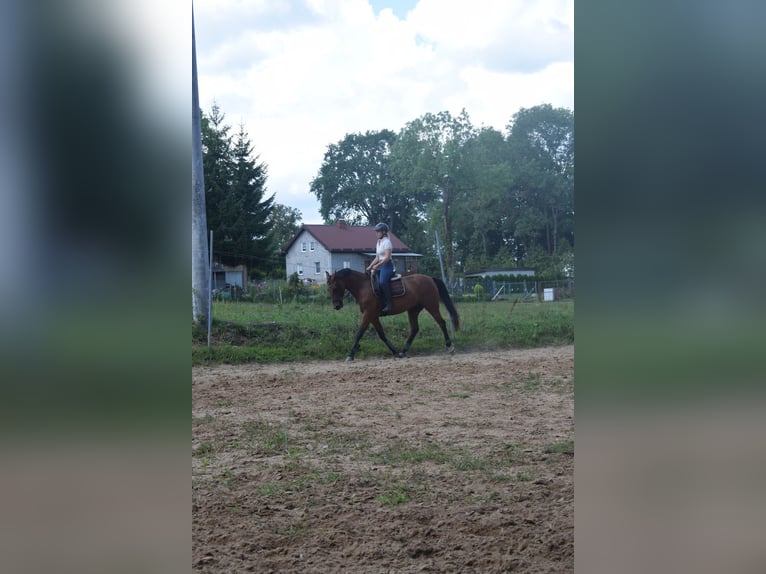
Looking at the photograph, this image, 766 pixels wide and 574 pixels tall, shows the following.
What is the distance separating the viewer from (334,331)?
10.1m

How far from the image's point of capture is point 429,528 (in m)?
3.08

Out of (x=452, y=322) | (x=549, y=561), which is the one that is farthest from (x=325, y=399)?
(x=549, y=561)

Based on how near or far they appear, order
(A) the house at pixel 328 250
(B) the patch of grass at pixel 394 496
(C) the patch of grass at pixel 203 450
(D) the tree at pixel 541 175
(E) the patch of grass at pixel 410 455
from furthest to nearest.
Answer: (D) the tree at pixel 541 175, (A) the house at pixel 328 250, (C) the patch of grass at pixel 203 450, (E) the patch of grass at pixel 410 455, (B) the patch of grass at pixel 394 496

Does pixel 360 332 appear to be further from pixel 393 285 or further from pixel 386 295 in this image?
pixel 393 285

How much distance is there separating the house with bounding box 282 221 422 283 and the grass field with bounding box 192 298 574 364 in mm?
695

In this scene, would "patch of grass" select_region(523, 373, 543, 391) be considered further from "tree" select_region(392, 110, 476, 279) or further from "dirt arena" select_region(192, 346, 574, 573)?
"tree" select_region(392, 110, 476, 279)

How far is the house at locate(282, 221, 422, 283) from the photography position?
1081 centimetres

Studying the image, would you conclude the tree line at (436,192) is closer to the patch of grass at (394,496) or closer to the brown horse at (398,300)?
the brown horse at (398,300)

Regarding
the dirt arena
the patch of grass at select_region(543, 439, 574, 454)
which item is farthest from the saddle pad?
the patch of grass at select_region(543, 439, 574, 454)

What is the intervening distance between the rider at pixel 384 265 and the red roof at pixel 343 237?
1369mm

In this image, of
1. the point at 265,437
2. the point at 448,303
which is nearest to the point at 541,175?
the point at 448,303

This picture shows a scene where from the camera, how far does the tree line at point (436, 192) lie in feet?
38.5

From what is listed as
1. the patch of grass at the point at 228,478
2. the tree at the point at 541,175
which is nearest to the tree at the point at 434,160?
the tree at the point at 541,175
